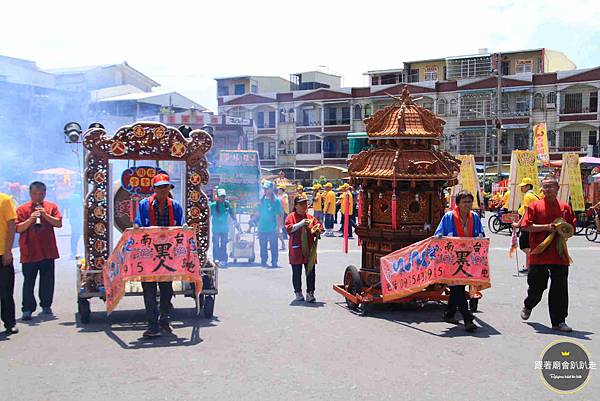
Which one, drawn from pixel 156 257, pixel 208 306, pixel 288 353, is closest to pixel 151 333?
pixel 156 257

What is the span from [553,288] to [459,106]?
46.9 metres

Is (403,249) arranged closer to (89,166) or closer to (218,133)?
(89,166)

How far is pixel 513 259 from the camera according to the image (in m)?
14.8

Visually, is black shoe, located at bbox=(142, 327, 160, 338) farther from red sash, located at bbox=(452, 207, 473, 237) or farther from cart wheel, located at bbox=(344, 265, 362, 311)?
red sash, located at bbox=(452, 207, 473, 237)

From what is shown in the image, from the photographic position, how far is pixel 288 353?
22.0 feet

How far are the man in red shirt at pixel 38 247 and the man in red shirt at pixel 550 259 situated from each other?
6.32 meters

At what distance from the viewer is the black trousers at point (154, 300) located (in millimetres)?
7371

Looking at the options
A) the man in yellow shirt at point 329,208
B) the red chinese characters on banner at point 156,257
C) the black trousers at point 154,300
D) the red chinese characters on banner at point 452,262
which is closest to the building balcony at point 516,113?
the man in yellow shirt at point 329,208

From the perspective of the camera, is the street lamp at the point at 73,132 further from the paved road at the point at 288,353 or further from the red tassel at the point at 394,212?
the red tassel at the point at 394,212

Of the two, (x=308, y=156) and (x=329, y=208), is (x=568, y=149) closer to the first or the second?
(x=308, y=156)

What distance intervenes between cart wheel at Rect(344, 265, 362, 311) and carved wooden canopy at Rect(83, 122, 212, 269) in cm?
217

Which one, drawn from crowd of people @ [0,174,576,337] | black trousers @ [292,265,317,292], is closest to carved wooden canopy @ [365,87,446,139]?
crowd of people @ [0,174,576,337]

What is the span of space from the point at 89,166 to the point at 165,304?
2.31 meters

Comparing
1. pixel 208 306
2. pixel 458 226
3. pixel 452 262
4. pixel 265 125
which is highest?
pixel 265 125
